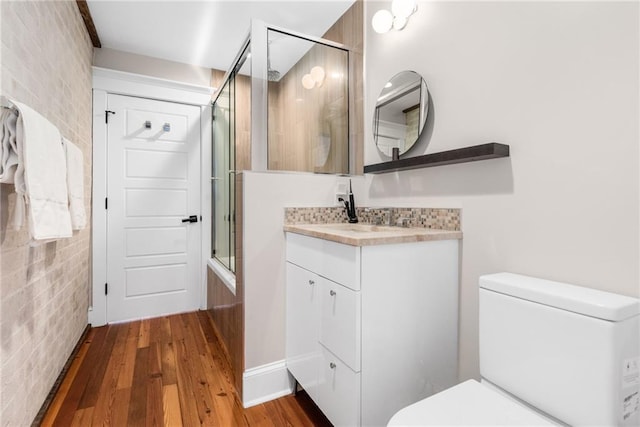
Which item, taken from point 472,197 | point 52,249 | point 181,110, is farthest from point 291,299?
point 181,110

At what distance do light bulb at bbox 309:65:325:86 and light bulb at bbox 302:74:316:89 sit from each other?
0.9 inches

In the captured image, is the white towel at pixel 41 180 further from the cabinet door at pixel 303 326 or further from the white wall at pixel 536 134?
the white wall at pixel 536 134

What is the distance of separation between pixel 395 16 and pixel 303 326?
1.79 metres

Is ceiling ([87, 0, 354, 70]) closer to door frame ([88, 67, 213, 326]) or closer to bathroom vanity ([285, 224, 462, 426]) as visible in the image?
door frame ([88, 67, 213, 326])

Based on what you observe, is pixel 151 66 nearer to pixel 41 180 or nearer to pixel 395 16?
pixel 41 180

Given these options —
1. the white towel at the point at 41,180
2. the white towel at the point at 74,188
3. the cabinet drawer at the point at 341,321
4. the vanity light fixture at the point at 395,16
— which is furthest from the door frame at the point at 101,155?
the cabinet drawer at the point at 341,321

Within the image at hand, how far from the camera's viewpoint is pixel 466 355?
4.66ft

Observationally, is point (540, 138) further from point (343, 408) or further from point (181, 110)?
point (181, 110)

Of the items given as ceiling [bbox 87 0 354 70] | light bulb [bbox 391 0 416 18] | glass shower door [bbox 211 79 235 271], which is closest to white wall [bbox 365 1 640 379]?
light bulb [bbox 391 0 416 18]

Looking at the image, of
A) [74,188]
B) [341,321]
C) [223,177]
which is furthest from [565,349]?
[223,177]

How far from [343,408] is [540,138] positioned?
1.29m

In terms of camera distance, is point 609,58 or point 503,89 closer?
point 609,58

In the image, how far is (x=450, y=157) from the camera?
4.43ft

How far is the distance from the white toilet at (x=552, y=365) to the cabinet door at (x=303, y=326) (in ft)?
2.07
